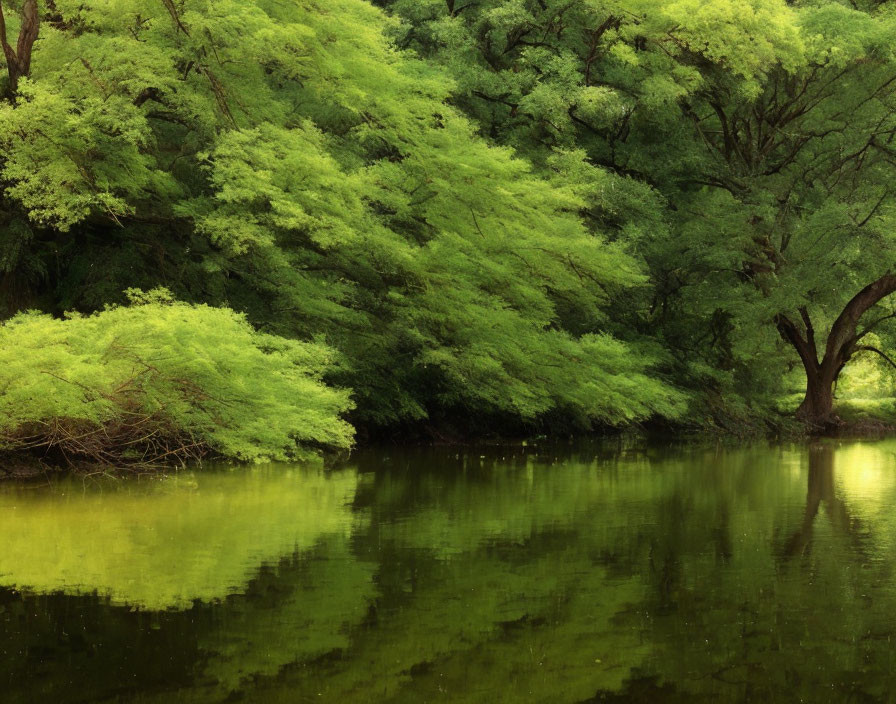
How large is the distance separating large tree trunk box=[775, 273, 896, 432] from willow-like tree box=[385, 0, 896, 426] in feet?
0.25

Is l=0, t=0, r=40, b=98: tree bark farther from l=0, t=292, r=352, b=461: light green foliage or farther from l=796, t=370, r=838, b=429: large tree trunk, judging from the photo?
l=796, t=370, r=838, b=429: large tree trunk

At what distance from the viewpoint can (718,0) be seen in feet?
68.7

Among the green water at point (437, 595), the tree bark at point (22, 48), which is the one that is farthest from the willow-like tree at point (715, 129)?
the green water at point (437, 595)

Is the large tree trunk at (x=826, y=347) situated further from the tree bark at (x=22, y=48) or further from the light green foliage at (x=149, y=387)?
the tree bark at (x=22, y=48)

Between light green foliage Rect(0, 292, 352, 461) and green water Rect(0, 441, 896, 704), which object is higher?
light green foliage Rect(0, 292, 352, 461)

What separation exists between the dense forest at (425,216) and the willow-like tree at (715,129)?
0.08m

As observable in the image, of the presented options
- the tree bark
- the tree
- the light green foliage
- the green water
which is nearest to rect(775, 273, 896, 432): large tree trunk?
the tree

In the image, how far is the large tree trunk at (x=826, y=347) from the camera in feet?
82.9

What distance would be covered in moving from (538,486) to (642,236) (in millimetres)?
10802

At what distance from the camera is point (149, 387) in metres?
11.8

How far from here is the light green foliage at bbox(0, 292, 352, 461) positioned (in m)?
11.0

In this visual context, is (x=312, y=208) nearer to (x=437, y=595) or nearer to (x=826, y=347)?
(x=437, y=595)

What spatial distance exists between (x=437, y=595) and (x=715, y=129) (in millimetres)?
21121

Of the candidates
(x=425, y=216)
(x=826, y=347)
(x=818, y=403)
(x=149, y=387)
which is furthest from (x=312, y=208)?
(x=818, y=403)
